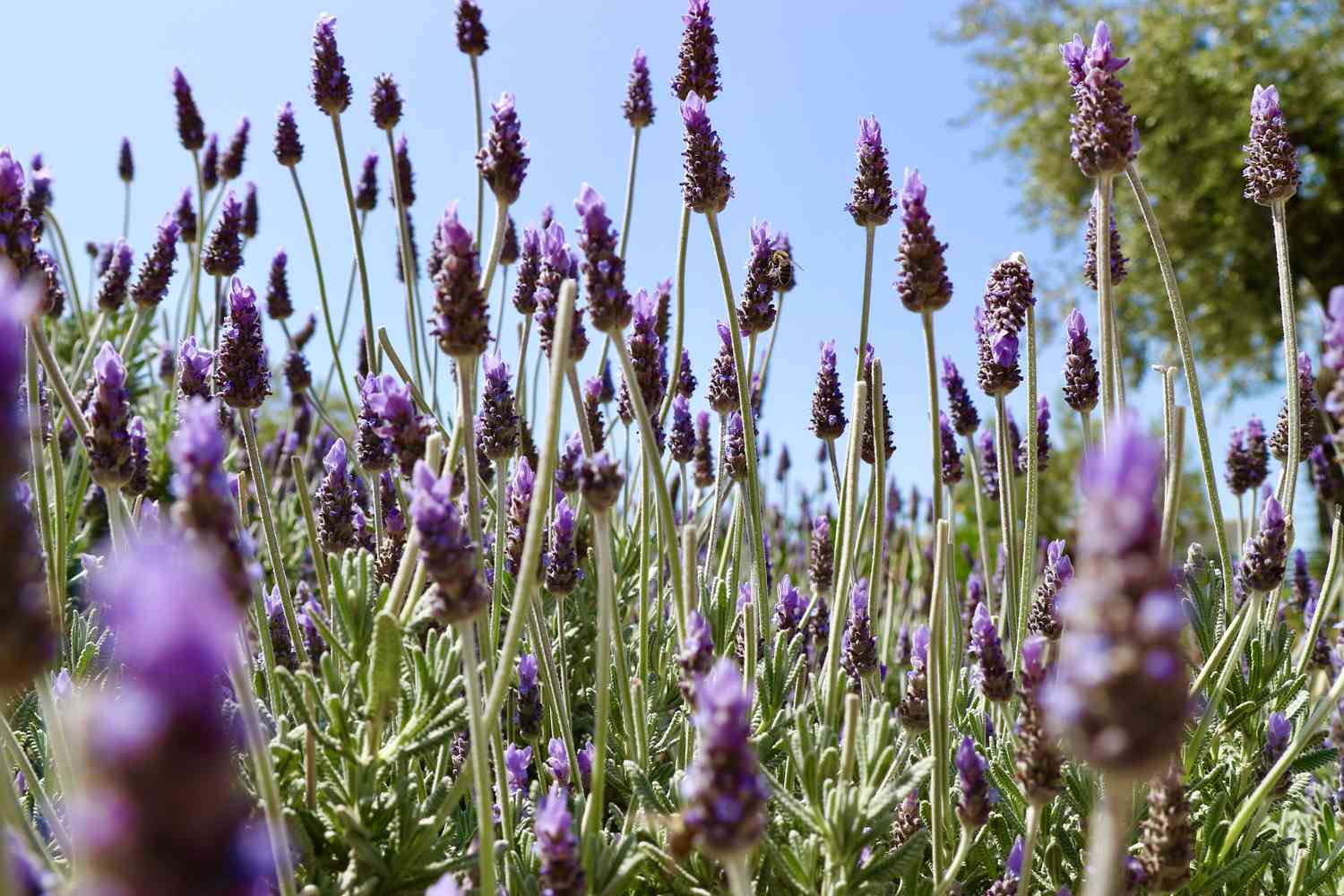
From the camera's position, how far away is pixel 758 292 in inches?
92.4

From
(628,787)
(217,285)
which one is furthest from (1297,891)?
(217,285)

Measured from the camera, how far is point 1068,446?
2270cm

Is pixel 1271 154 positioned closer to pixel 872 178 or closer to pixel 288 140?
pixel 872 178

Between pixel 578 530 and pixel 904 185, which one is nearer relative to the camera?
pixel 904 185

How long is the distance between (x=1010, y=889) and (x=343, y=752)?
3.32 ft

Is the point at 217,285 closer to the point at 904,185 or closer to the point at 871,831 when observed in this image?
the point at 904,185

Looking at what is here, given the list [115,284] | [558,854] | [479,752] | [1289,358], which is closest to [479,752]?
[479,752]

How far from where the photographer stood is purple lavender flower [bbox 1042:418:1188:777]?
69 centimetres

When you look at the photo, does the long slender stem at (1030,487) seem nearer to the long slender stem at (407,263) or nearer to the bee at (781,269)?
the bee at (781,269)

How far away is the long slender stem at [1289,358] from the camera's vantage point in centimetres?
189

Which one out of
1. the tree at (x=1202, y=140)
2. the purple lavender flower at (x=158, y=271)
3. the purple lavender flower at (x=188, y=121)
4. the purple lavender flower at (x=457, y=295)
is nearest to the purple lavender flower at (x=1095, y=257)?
the purple lavender flower at (x=457, y=295)

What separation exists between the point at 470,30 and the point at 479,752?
255 cm

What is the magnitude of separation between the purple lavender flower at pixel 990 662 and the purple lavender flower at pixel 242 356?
1429 millimetres

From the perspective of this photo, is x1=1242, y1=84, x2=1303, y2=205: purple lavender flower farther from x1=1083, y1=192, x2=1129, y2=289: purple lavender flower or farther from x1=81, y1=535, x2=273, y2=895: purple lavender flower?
x1=81, y1=535, x2=273, y2=895: purple lavender flower
